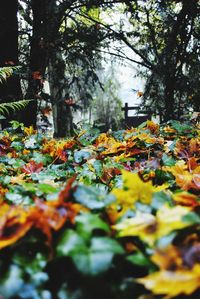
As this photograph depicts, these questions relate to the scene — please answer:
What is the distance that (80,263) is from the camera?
27.2 inches

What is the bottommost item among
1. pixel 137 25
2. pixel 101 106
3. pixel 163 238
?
pixel 101 106

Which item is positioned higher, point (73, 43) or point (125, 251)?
point (73, 43)

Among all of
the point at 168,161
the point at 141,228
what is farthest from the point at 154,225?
the point at 168,161

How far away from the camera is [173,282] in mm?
642

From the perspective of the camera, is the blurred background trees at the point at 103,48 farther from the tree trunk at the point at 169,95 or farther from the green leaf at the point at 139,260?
the green leaf at the point at 139,260

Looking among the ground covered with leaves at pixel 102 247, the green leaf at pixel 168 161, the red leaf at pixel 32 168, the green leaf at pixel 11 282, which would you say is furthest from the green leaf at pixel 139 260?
the red leaf at pixel 32 168

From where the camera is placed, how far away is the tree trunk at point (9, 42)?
5.80 metres

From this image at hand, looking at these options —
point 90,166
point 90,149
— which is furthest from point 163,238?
point 90,149

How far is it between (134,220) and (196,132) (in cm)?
253

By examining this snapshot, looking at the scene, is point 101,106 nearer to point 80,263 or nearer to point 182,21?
point 182,21

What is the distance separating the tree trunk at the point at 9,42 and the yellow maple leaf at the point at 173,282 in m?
5.47

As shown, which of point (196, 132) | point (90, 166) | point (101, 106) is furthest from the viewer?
point (101, 106)

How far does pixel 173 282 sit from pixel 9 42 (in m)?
6.05

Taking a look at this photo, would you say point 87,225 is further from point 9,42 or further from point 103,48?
point 103,48
